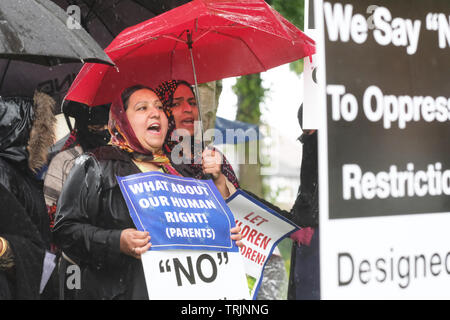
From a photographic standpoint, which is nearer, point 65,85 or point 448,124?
point 448,124

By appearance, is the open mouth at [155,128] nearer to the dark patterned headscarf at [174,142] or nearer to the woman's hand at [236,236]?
the dark patterned headscarf at [174,142]

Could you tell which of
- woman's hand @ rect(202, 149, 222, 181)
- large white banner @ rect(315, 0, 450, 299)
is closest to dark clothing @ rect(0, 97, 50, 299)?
woman's hand @ rect(202, 149, 222, 181)

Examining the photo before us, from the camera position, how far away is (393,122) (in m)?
2.31

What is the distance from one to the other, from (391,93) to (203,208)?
183 cm

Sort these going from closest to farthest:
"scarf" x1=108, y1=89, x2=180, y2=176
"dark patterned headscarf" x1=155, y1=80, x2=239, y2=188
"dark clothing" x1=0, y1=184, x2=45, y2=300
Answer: "dark clothing" x1=0, y1=184, x2=45, y2=300, "scarf" x1=108, y1=89, x2=180, y2=176, "dark patterned headscarf" x1=155, y1=80, x2=239, y2=188

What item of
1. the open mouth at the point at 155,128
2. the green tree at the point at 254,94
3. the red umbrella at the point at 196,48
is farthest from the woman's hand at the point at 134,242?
the green tree at the point at 254,94

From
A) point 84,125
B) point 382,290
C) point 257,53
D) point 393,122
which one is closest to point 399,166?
point 393,122

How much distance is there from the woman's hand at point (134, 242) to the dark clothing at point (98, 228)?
4cm

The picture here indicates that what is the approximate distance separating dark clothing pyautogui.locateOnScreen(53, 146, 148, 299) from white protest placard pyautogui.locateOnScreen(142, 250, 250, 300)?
0.45 feet

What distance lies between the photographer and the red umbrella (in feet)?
12.9

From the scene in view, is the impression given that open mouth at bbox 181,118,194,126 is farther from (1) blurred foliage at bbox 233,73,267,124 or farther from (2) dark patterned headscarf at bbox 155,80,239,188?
(1) blurred foliage at bbox 233,73,267,124

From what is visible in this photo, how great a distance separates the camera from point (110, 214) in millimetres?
3818

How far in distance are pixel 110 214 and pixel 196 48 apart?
157cm
